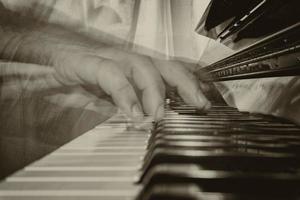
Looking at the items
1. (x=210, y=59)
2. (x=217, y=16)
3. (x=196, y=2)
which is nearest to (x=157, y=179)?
(x=217, y=16)

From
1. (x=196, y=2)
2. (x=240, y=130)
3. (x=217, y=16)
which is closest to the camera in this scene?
(x=240, y=130)

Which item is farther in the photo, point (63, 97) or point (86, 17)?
point (86, 17)

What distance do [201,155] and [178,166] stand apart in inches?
2.6

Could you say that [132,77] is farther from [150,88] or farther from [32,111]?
[32,111]

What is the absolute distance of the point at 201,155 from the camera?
0.59 metres

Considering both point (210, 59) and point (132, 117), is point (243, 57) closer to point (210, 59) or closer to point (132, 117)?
point (132, 117)

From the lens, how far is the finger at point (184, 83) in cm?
94

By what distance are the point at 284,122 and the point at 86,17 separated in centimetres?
288

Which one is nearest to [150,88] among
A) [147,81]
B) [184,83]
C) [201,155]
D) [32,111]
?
[147,81]

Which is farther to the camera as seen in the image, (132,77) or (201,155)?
(132,77)

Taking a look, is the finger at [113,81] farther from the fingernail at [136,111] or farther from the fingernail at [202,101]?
the fingernail at [202,101]

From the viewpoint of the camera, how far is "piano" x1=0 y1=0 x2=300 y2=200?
466 mm

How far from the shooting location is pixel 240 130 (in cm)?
76

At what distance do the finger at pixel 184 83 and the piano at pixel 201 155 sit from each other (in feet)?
0.13
